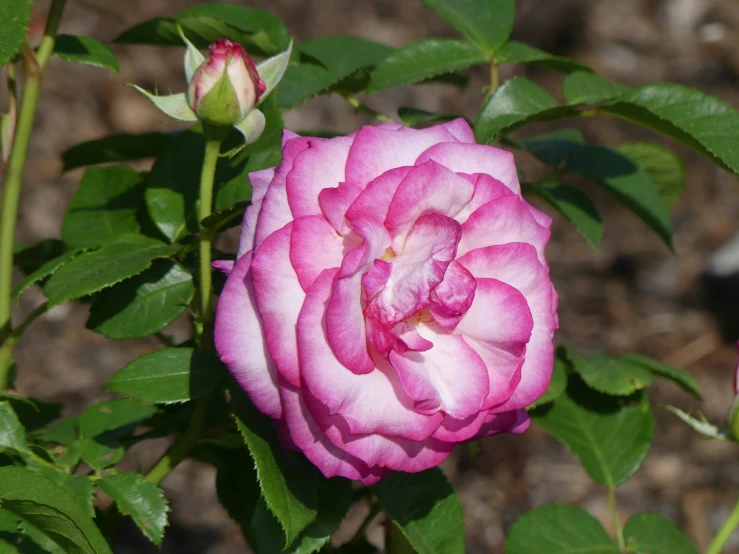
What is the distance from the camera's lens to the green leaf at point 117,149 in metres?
0.87

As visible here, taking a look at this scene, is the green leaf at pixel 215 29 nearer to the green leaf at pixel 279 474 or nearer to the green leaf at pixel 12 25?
the green leaf at pixel 12 25

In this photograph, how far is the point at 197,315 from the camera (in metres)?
0.67

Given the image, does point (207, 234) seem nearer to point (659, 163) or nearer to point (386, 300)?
point (386, 300)

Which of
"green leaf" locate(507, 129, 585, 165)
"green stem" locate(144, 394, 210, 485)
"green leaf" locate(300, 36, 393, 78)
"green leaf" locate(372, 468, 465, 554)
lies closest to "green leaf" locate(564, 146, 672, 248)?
"green leaf" locate(507, 129, 585, 165)

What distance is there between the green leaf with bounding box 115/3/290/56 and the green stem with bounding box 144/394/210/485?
14.1 inches

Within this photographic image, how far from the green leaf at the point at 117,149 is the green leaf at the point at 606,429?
1.59ft

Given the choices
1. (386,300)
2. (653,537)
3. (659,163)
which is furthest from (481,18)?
(653,537)

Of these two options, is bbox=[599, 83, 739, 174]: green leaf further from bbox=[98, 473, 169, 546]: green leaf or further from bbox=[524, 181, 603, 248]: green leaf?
bbox=[98, 473, 169, 546]: green leaf

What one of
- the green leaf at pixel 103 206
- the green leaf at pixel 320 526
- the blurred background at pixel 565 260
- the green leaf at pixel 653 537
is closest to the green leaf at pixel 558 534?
the green leaf at pixel 653 537

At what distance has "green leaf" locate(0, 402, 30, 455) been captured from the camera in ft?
2.14

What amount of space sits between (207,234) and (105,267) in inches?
3.0

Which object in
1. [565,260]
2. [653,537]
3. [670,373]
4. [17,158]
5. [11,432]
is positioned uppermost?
[17,158]

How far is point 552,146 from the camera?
960mm

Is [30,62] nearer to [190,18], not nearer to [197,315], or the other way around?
[190,18]
